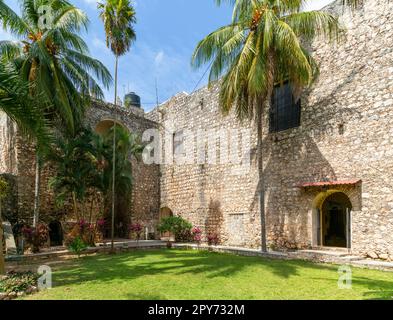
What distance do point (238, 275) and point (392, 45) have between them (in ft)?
25.5

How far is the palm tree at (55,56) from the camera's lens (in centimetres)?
1083

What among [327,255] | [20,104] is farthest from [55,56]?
[327,255]

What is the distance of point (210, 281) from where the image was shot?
21.3 feet

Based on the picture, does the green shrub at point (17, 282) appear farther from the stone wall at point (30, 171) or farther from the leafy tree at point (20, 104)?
the stone wall at point (30, 171)

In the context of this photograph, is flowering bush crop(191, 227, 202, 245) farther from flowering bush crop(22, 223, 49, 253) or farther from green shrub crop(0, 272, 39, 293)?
green shrub crop(0, 272, 39, 293)

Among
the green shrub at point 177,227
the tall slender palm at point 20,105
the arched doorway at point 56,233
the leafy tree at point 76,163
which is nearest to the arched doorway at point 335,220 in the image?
the green shrub at point 177,227

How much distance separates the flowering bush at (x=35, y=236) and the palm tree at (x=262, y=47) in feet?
25.1

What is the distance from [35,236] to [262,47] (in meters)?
9.86

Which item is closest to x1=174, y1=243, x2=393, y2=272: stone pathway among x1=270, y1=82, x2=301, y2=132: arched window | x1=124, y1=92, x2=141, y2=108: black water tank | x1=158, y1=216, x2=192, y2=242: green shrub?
x1=158, y1=216, x2=192, y2=242: green shrub

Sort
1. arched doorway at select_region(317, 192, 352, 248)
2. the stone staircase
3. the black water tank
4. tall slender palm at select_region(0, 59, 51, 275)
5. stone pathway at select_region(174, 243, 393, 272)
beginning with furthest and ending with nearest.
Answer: the black water tank → arched doorway at select_region(317, 192, 352, 248) → the stone staircase → stone pathway at select_region(174, 243, 393, 272) → tall slender palm at select_region(0, 59, 51, 275)

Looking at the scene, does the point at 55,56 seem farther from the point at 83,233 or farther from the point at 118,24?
the point at 83,233

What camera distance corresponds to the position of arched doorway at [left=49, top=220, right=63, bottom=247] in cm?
1347

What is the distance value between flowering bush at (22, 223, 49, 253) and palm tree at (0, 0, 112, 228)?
1.85 ft

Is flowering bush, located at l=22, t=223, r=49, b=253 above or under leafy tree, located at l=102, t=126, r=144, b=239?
under
